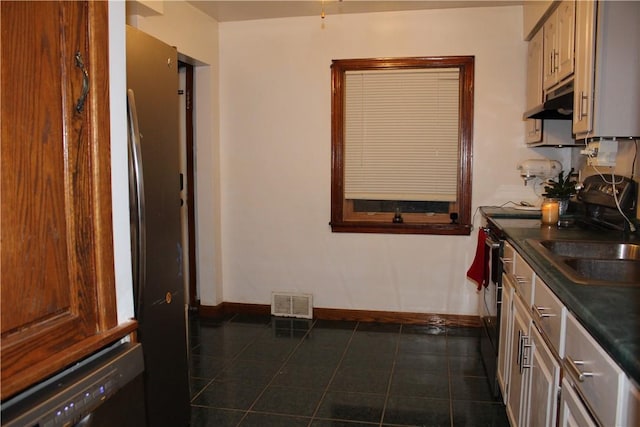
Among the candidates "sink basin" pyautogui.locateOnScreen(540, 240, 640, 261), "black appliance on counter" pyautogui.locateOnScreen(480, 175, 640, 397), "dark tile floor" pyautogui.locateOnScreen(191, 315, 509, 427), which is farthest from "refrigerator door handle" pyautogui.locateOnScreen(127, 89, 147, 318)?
"black appliance on counter" pyautogui.locateOnScreen(480, 175, 640, 397)

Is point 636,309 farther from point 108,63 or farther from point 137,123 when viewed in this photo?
point 137,123

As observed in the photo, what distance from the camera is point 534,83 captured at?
11.4 ft

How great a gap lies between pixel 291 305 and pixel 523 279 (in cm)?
244

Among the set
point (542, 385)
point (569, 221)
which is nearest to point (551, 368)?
point (542, 385)

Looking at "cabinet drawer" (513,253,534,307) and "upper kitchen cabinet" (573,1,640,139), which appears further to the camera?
"upper kitchen cabinet" (573,1,640,139)

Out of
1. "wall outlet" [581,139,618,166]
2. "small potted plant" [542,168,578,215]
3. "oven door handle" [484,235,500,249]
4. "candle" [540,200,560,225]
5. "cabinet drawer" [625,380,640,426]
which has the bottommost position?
"cabinet drawer" [625,380,640,426]

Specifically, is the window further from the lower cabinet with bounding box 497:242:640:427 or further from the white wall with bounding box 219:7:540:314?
the lower cabinet with bounding box 497:242:640:427

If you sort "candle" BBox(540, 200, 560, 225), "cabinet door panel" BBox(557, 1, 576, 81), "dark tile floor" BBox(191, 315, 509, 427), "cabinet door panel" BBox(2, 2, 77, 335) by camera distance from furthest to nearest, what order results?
"candle" BBox(540, 200, 560, 225)
"dark tile floor" BBox(191, 315, 509, 427)
"cabinet door panel" BBox(557, 1, 576, 81)
"cabinet door panel" BBox(2, 2, 77, 335)

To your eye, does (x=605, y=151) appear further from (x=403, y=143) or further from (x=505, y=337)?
(x=403, y=143)

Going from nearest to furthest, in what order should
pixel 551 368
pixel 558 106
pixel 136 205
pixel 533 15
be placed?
pixel 551 368 → pixel 136 205 → pixel 558 106 → pixel 533 15

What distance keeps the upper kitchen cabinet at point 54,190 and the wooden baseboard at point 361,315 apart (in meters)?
3.23

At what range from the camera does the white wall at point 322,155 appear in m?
3.87

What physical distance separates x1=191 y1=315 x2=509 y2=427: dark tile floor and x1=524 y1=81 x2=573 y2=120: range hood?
161cm

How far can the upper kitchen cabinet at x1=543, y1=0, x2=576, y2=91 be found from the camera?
259 centimetres
